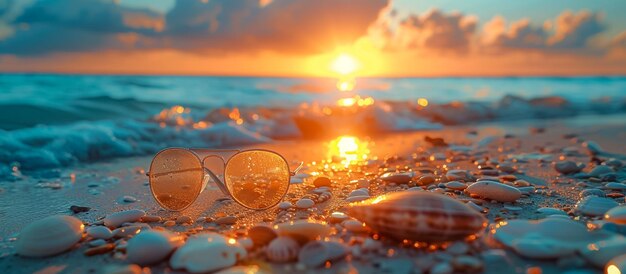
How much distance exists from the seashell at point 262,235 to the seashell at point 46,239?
1.02 metres

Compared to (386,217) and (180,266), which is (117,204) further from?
(386,217)

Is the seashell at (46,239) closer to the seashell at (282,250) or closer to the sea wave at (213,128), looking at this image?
the seashell at (282,250)

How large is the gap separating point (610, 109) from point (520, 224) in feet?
47.7

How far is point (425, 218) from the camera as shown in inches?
75.2

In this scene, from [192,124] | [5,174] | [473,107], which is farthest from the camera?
[473,107]

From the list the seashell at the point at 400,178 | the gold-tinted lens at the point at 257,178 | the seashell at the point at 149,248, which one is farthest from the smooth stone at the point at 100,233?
the seashell at the point at 400,178

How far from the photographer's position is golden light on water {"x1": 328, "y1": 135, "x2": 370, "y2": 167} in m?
5.30

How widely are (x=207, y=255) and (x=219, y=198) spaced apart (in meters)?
1.56

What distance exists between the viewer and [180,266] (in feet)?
6.29

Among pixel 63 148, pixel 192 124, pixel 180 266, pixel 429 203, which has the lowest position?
pixel 180 266

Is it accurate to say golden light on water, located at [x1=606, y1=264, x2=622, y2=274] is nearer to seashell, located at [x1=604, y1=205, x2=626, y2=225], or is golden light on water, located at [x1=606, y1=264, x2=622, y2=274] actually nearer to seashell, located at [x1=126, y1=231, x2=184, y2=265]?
seashell, located at [x1=604, y1=205, x2=626, y2=225]

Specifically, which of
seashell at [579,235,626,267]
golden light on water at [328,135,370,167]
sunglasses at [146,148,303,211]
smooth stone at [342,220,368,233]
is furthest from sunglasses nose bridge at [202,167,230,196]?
seashell at [579,235,626,267]

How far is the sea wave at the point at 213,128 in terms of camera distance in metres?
5.27

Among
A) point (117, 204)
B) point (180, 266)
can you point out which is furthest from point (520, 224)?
point (117, 204)
